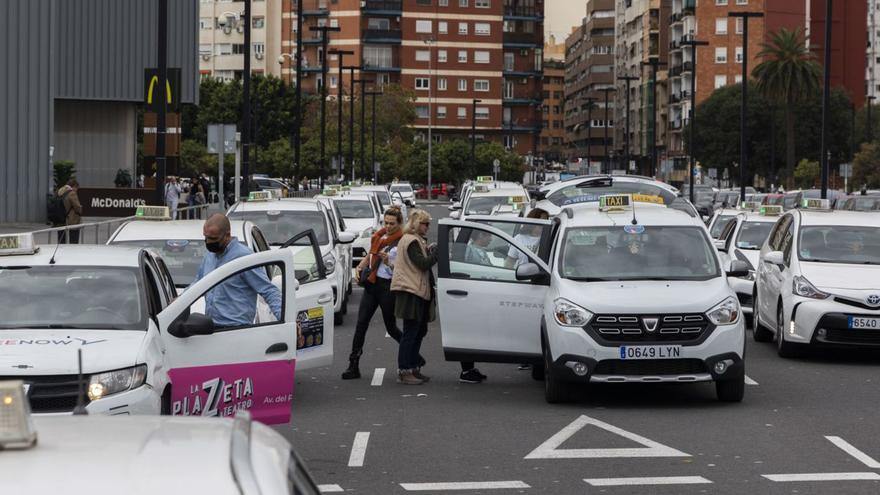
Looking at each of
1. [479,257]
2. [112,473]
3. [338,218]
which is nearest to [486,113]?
[338,218]

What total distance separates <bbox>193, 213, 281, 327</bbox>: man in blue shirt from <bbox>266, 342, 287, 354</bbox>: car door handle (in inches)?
27.2

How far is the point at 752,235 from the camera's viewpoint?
986 inches

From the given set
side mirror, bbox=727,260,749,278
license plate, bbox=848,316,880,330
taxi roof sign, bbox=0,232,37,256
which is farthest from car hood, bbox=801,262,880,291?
taxi roof sign, bbox=0,232,37,256

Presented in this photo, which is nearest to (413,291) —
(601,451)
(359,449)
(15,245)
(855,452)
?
(359,449)

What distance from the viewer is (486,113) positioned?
151 meters

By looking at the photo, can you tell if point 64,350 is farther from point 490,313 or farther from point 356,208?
point 356,208

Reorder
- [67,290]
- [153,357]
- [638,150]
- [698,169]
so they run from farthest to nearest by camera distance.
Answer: [638,150], [698,169], [67,290], [153,357]

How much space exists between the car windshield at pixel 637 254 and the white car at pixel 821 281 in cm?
280

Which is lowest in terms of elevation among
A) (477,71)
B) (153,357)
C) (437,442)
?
(437,442)

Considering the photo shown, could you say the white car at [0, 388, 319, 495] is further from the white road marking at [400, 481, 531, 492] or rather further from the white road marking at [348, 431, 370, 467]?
the white road marking at [348, 431, 370, 467]

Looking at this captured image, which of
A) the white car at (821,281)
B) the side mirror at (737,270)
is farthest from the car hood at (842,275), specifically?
the side mirror at (737,270)

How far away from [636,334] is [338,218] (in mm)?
14479

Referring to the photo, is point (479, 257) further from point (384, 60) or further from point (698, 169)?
point (384, 60)

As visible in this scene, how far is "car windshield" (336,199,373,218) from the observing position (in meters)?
36.4
